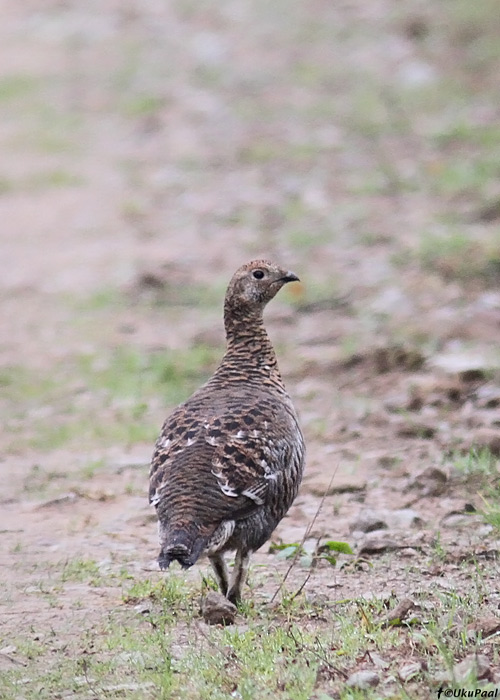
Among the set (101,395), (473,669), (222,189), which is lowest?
(101,395)

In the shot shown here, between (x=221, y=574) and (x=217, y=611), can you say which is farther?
(x=221, y=574)

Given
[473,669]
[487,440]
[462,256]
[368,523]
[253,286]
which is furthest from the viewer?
[462,256]

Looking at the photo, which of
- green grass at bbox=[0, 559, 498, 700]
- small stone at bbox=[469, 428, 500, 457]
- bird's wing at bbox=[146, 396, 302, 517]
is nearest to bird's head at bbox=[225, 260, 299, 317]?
bird's wing at bbox=[146, 396, 302, 517]

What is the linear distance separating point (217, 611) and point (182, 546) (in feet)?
1.17

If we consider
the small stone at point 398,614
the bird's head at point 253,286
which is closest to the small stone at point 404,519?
the bird's head at point 253,286

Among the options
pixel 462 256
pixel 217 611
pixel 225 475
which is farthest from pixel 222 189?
pixel 217 611

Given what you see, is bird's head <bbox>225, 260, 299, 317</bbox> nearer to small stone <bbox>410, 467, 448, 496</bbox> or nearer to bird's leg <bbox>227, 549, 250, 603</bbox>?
small stone <bbox>410, 467, 448, 496</bbox>

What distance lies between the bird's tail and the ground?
310mm

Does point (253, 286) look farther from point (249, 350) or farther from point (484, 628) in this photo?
point (484, 628)

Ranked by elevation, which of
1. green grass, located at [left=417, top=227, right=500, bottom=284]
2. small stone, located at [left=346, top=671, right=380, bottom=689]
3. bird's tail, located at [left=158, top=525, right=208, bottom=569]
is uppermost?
green grass, located at [left=417, top=227, right=500, bottom=284]

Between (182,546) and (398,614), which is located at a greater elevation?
(182,546)

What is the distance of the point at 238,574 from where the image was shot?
5363mm

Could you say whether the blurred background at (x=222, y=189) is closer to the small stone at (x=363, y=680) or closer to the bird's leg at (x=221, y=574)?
the bird's leg at (x=221, y=574)

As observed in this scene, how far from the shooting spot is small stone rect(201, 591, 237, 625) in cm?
502
